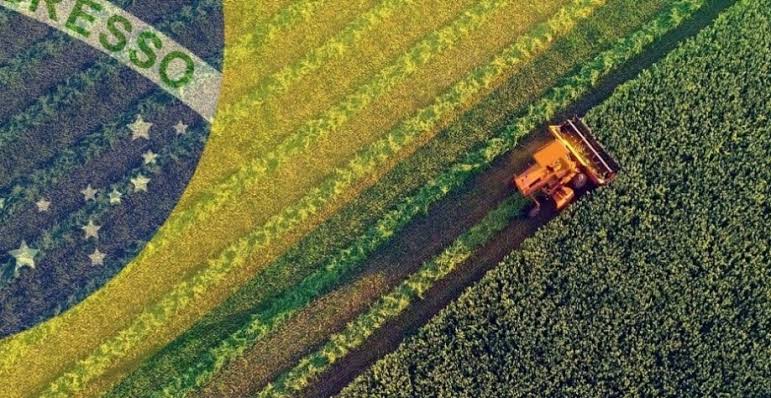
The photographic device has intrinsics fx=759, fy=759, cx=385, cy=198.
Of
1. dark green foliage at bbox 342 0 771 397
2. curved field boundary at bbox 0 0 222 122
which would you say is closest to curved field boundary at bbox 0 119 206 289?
curved field boundary at bbox 0 0 222 122

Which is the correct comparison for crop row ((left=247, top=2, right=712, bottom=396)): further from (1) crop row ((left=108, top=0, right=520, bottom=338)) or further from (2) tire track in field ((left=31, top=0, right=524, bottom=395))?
(2) tire track in field ((left=31, top=0, right=524, bottom=395))

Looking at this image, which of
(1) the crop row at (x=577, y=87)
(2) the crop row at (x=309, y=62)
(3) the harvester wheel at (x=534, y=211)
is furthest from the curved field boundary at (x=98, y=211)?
(3) the harvester wheel at (x=534, y=211)

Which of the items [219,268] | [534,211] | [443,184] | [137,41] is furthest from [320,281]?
[137,41]

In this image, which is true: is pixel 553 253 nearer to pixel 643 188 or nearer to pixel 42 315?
pixel 643 188

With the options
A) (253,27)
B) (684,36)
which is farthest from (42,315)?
(684,36)

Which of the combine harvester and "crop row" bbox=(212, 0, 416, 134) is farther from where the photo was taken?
"crop row" bbox=(212, 0, 416, 134)

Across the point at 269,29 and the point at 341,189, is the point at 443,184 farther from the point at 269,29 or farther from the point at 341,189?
the point at 269,29
